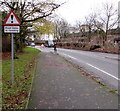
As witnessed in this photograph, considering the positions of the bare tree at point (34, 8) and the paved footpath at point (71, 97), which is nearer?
the paved footpath at point (71, 97)

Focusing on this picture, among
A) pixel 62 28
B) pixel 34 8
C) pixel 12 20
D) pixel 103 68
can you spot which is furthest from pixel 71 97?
pixel 62 28

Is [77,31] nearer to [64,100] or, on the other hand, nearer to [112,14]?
[112,14]

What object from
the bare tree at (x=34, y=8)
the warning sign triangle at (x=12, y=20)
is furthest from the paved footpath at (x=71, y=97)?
the bare tree at (x=34, y=8)

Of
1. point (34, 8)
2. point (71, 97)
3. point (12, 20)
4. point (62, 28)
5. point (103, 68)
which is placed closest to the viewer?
point (71, 97)

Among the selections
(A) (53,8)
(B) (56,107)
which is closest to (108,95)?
(B) (56,107)

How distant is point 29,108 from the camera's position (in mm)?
3992

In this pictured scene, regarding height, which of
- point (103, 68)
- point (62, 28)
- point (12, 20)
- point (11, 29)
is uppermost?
point (62, 28)

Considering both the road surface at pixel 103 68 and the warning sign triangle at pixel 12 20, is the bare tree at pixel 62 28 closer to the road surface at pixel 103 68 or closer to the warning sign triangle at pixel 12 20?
the road surface at pixel 103 68

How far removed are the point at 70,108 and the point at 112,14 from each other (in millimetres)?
32353

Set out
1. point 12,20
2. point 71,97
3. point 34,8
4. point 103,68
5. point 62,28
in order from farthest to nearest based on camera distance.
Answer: point 62,28, point 34,8, point 103,68, point 12,20, point 71,97

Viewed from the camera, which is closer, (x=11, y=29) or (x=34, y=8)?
(x=11, y=29)

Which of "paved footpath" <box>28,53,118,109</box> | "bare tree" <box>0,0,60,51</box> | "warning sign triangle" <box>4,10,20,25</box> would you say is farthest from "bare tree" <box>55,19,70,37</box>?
"paved footpath" <box>28,53,118,109</box>

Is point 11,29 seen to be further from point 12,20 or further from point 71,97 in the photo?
point 71,97

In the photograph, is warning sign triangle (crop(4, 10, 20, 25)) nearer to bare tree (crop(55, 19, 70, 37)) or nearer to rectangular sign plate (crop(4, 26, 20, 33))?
rectangular sign plate (crop(4, 26, 20, 33))
